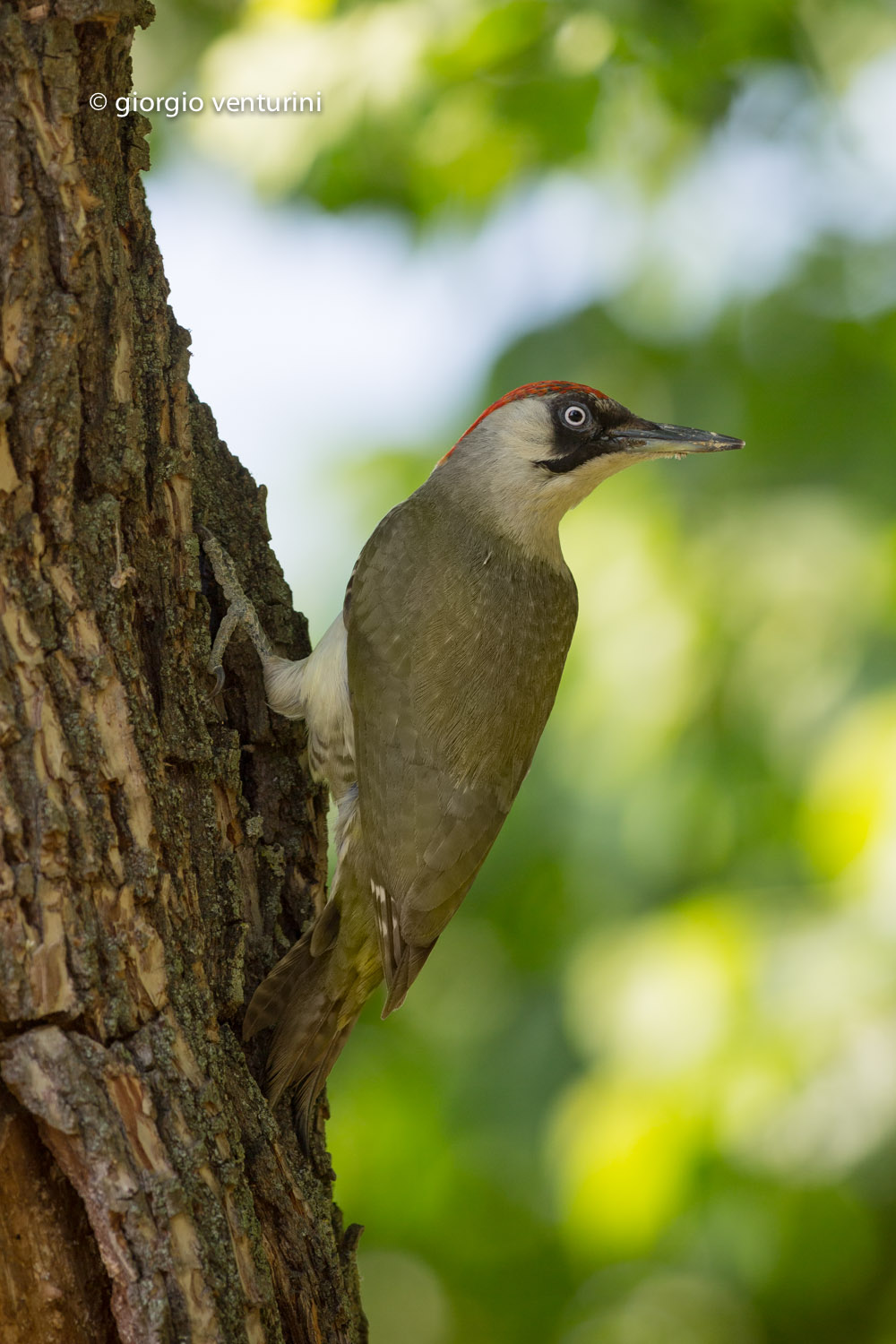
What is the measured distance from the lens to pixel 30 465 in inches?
84.0

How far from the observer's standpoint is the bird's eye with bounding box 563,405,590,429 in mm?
3836

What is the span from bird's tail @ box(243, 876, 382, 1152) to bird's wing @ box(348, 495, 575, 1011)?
76 millimetres

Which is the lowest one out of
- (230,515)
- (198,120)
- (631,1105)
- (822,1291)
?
(822,1291)

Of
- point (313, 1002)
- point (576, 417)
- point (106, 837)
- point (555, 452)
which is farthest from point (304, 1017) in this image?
point (576, 417)

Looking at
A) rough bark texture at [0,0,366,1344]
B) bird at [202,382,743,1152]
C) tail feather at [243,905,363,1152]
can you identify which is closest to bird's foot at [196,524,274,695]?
bird at [202,382,743,1152]

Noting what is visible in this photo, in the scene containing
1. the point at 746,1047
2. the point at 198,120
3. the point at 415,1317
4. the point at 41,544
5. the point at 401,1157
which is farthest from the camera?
the point at 415,1317

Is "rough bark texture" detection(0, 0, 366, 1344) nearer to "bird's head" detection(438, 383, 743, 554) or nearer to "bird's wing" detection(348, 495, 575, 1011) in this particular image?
"bird's wing" detection(348, 495, 575, 1011)

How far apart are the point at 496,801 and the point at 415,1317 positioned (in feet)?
12.8

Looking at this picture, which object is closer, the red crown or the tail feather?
the tail feather

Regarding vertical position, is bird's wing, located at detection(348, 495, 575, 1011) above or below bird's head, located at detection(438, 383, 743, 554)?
below

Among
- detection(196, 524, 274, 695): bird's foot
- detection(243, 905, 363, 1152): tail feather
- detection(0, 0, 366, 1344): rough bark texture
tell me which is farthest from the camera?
detection(196, 524, 274, 695): bird's foot

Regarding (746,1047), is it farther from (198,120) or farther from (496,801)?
(198,120)

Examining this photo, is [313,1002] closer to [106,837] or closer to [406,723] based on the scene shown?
[406,723]

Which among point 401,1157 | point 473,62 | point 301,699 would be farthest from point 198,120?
point 401,1157
